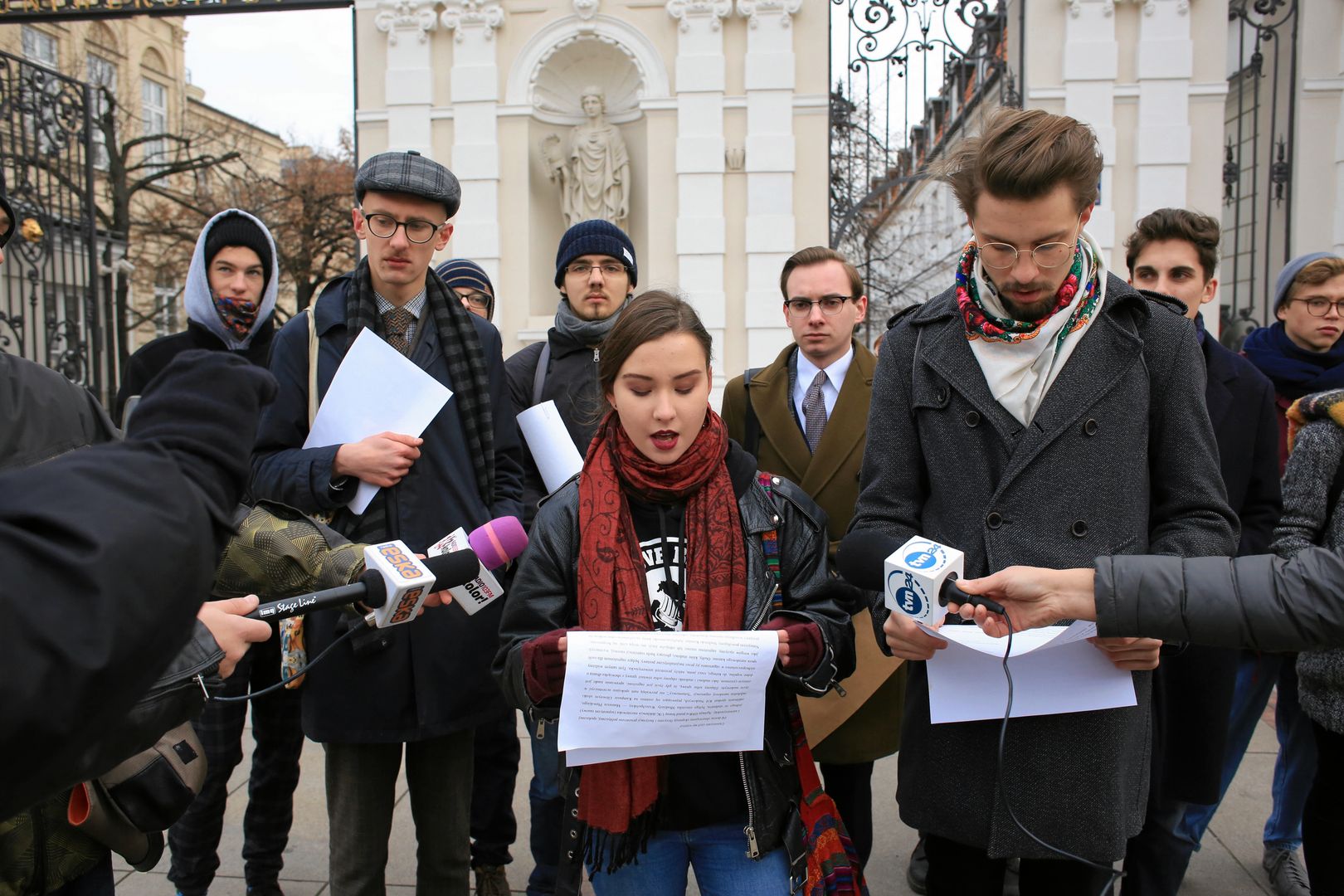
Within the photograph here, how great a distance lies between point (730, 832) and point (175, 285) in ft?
80.0

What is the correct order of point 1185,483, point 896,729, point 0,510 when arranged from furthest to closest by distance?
1. point 896,729
2. point 1185,483
3. point 0,510

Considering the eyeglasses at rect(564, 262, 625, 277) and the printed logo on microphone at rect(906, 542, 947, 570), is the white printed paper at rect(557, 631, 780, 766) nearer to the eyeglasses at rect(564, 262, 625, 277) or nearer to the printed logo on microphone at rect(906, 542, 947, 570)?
the printed logo on microphone at rect(906, 542, 947, 570)

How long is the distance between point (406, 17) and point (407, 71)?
0.49m

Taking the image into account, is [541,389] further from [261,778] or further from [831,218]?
[831,218]

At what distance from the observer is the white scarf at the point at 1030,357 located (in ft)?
6.22

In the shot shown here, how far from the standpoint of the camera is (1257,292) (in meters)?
15.3

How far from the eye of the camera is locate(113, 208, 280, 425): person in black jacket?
348 cm

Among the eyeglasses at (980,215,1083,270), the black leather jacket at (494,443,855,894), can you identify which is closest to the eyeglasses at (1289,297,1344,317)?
the eyeglasses at (980,215,1083,270)

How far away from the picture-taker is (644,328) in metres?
2.22

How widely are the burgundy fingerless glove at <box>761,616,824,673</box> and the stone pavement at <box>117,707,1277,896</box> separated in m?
1.80

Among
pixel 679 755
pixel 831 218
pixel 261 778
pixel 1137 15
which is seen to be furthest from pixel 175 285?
pixel 679 755

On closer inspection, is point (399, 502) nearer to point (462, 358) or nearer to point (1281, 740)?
point (462, 358)

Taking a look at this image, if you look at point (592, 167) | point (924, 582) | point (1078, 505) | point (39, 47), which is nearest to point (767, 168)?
point (592, 167)

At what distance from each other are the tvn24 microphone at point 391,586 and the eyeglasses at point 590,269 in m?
1.70
